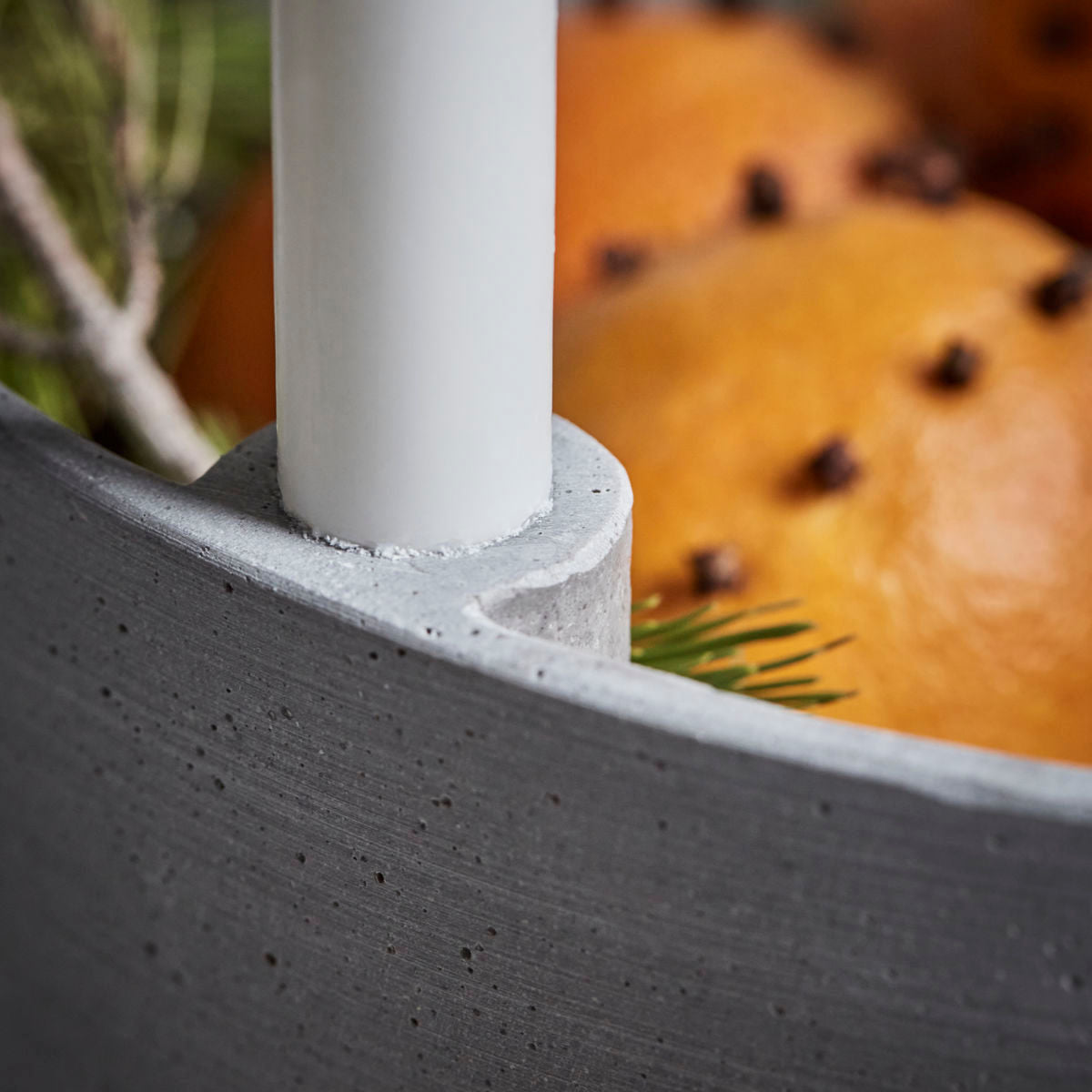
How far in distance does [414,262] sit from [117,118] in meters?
0.24

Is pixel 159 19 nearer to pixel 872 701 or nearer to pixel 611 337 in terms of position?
pixel 611 337

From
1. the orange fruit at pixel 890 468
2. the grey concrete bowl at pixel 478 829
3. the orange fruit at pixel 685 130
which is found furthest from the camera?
the orange fruit at pixel 685 130

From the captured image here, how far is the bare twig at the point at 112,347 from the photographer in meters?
0.36

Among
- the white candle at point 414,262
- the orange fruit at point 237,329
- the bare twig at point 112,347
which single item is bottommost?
the orange fruit at point 237,329

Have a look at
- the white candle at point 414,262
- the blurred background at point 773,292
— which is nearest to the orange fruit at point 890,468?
the blurred background at point 773,292

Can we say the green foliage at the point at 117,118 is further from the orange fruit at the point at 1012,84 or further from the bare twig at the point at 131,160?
the orange fruit at the point at 1012,84

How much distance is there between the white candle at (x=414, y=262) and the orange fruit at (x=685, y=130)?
0.22 metres

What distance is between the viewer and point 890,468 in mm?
304

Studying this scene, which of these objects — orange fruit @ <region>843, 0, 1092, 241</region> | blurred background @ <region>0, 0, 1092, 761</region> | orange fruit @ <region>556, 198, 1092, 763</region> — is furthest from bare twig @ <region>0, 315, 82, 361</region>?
orange fruit @ <region>843, 0, 1092, 241</region>

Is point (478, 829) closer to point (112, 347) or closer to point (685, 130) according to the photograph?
point (112, 347)

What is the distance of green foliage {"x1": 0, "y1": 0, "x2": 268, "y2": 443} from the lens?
1.48ft

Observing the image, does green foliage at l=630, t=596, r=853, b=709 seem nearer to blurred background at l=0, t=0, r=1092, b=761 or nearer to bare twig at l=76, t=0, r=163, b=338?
blurred background at l=0, t=0, r=1092, b=761

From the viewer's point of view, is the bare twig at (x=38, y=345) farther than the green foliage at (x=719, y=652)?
Yes

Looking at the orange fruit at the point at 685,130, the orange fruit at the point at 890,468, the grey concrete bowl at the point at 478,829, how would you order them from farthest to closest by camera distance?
the orange fruit at the point at 685,130, the orange fruit at the point at 890,468, the grey concrete bowl at the point at 478,829
